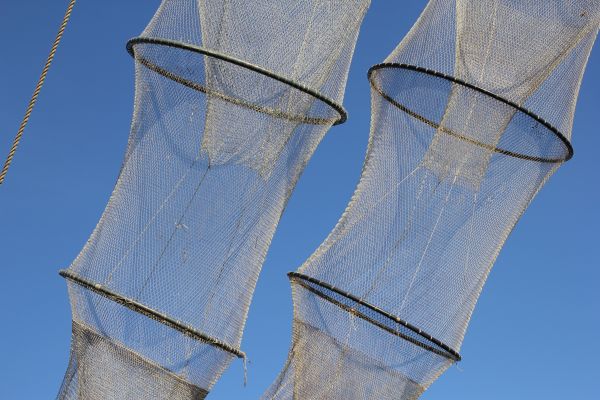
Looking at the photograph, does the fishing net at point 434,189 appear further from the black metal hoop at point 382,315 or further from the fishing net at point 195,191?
the fishing net at point 195,191

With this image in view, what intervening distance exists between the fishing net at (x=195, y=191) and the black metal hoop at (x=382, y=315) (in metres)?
0.85

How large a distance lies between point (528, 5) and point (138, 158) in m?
7.32

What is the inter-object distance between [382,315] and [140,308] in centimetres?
406

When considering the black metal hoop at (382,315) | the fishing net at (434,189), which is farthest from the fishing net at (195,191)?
the fishing net at (434,189)

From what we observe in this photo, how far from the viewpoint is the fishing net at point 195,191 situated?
76.2 feet

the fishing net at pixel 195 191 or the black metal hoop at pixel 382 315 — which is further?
the black metal hoop at pixel 382 315

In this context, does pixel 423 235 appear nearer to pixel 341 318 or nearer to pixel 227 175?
pixel 341 318

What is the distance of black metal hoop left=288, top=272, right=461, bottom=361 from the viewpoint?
24.6 meters

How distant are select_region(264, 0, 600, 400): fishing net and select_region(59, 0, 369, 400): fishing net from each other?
1.26 meters

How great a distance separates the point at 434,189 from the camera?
25.5 meters

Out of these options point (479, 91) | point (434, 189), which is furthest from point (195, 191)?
point (479, 91)

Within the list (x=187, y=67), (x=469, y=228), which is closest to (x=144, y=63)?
(x=187, y=67)

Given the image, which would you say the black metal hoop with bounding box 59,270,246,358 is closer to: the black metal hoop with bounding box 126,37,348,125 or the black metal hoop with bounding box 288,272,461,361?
the black metal hoop with bounding box 288,272,461,361

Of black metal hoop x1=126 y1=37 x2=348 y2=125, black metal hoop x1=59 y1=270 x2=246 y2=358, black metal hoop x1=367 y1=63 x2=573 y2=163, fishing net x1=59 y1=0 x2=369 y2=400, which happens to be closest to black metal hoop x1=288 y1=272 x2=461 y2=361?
fishing net x1=59 y1=0 x2=369 y2=400
